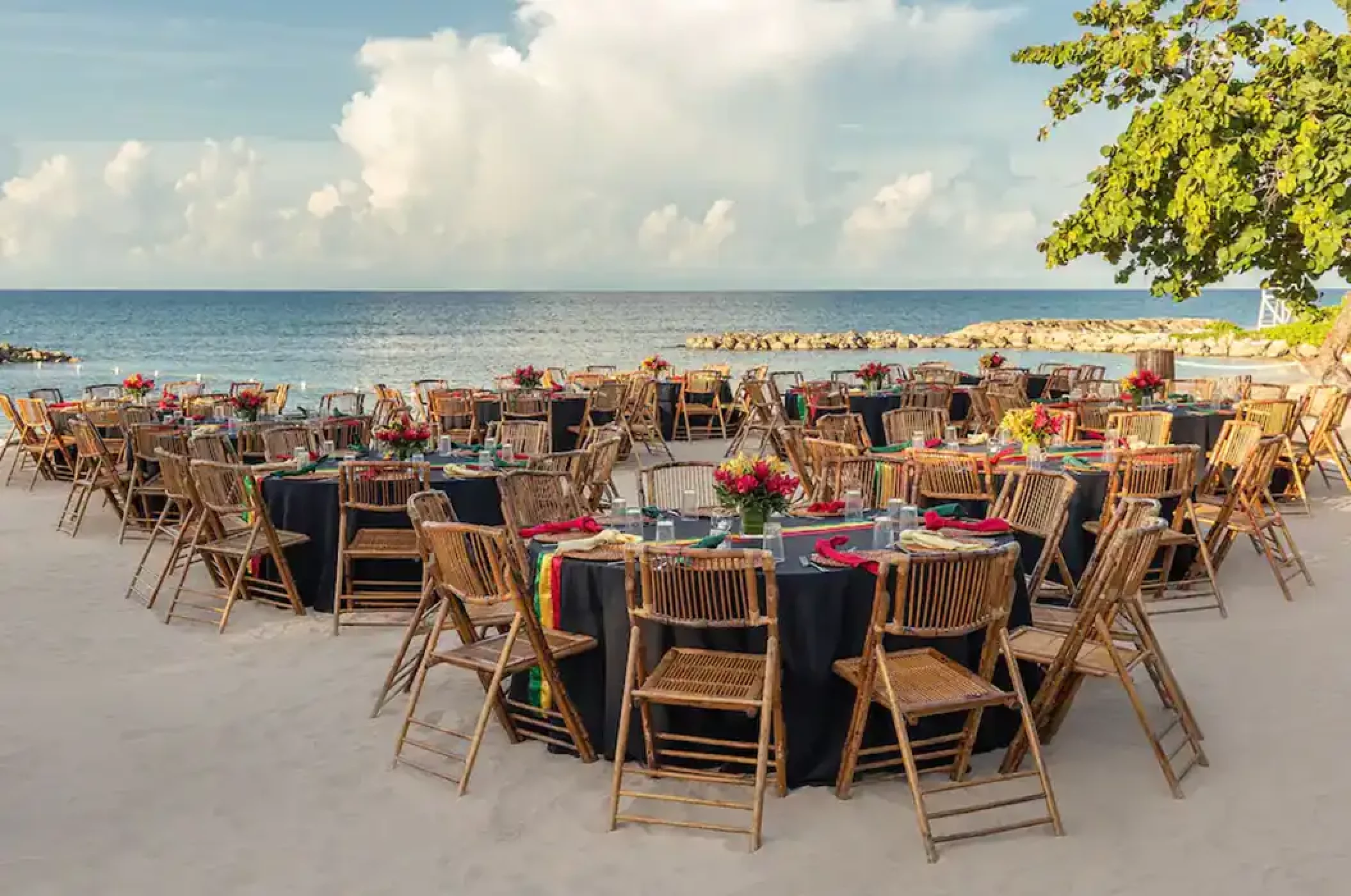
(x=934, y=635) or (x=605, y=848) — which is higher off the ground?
(x=934, y=635)

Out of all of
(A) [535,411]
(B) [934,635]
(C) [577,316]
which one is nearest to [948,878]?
(B) [934,635]

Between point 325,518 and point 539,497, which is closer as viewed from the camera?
point 539,497

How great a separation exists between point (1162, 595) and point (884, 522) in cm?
303

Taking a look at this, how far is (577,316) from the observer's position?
79688 millimetres

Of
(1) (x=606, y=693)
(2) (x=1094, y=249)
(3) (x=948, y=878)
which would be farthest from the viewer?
(2) (x=1094, y=249)

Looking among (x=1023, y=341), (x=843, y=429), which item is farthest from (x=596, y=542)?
(x=1023, y=341)

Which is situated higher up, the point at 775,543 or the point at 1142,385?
the point at 775,543

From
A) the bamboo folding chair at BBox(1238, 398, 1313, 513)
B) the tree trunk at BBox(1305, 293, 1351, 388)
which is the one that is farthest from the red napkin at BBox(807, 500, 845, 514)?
the tree trunk at BBox(1305, 293, 1351, 388)

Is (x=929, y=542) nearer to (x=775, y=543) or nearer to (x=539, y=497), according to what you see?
(x=775, y=543)

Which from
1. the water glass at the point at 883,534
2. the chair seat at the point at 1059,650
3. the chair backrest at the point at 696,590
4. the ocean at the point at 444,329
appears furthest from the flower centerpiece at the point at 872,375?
the ocean at the point at 444,329

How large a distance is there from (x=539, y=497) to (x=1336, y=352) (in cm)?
1050

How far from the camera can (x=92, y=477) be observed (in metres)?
9.41

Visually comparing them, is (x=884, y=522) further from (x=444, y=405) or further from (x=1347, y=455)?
(x=444, y=405)

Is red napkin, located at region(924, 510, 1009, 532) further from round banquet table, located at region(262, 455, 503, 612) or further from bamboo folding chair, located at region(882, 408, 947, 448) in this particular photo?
bamboo folding chair, located at region(882, 408, 947, 448)
